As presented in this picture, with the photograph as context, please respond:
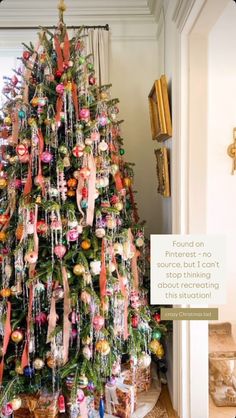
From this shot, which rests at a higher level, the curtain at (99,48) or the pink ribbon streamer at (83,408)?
the curtain at (99,48)

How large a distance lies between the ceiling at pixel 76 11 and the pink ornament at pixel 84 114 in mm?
1209

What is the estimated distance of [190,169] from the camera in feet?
5.24

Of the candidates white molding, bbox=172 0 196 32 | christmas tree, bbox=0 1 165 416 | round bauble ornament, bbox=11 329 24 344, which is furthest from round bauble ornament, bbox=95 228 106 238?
white molding, bbox=172 0 196 32

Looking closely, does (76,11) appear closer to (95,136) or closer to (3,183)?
(95,136)

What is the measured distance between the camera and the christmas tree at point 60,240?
4.80ft

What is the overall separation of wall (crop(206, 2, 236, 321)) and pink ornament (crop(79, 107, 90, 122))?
46.6 inches

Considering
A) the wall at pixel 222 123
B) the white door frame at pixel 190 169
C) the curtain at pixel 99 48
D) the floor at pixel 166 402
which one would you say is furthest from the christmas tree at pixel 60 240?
the wall at pixel 222 123

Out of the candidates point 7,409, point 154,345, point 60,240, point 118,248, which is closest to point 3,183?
point 60,240

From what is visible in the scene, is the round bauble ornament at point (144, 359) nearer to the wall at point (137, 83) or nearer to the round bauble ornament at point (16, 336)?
the round bauble ornament at point (16, 336)

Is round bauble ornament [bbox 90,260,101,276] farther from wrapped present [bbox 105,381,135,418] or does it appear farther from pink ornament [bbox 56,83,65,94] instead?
pink ornament [bbox 56,83,65,94]

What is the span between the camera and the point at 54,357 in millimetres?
1459

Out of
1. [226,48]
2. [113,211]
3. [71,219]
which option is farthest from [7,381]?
[226,48]

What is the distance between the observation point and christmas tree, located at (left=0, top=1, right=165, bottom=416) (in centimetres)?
146

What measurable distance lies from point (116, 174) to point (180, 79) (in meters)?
0.57
